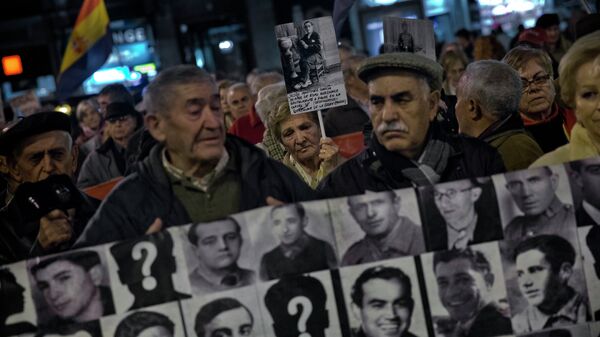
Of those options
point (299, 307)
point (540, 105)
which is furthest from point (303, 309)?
point (540, 105)

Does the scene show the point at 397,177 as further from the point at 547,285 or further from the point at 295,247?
the point at 547,285

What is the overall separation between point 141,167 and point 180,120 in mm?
280

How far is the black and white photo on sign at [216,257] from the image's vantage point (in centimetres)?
402

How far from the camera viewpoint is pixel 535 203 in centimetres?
415

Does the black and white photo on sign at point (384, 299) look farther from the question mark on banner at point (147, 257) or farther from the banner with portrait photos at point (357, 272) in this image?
the question mark on banner at point (147, 257)

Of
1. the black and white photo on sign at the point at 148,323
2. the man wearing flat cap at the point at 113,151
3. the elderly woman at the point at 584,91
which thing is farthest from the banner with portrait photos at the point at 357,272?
the man wearing flat cap at the point at 113,151

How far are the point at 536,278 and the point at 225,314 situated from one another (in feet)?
3.88

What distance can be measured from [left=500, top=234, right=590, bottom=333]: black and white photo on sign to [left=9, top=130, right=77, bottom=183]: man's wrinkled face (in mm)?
2195

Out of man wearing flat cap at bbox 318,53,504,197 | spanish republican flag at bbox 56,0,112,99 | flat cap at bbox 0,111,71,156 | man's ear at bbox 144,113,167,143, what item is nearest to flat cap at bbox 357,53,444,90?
man wearing flat cap at bbox 318,53,504,197

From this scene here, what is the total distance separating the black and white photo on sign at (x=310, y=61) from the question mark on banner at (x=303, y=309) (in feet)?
5.32

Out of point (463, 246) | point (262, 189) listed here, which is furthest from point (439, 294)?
point (262, 189)

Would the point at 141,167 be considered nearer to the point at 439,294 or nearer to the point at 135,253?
the point at 135,253

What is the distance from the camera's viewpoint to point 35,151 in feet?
16.8

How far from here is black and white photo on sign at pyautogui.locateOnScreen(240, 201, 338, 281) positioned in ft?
13.3
